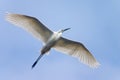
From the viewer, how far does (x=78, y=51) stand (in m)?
46.8

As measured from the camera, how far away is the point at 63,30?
148 ft

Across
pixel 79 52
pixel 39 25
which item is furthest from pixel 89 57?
pixel 39 25

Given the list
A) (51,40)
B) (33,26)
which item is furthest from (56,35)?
(33,26)

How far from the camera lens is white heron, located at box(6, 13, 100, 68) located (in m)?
44.6

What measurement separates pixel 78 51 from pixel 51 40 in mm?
2486

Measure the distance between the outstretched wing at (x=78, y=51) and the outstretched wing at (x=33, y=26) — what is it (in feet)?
3.92

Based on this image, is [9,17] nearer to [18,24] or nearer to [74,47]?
[18,24]

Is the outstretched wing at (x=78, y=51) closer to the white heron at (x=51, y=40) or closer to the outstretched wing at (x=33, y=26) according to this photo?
the white heron at (x=51, y=40)

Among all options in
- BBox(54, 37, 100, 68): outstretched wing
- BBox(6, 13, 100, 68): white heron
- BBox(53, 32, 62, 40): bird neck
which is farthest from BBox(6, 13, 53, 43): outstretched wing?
BBox(54, 37, 100, 68): outstretched wing

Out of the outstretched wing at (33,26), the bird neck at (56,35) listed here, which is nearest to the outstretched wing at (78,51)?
the outstretched wing at (33,26)

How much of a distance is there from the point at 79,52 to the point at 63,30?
7.17 ft

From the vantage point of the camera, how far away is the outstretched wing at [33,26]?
44594mm

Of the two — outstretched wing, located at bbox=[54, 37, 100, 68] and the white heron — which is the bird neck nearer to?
the white heron

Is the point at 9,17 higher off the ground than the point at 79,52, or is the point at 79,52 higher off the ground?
the point at 9,17
